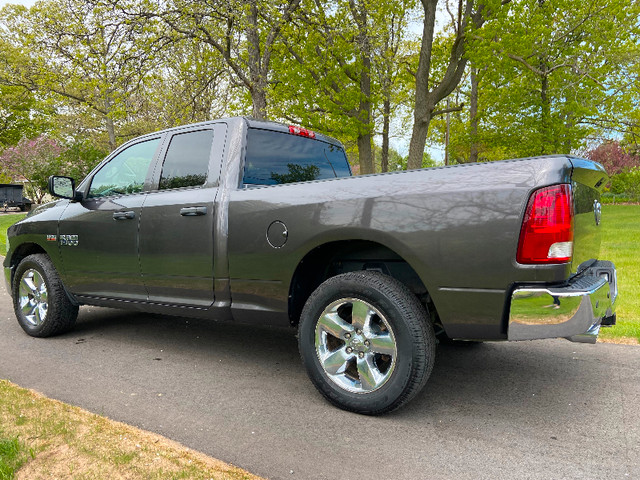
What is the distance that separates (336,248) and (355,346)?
659mm

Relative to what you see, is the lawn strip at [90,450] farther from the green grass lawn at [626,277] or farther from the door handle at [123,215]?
the green grass lawn at [626,277]

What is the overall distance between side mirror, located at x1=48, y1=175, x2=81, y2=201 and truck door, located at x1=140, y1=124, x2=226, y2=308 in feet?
3.24

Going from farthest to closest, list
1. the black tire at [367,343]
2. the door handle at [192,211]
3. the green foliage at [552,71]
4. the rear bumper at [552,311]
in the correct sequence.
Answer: the green foliage at [552,71], the door handle at [192,211], the black tire at [367,343], the rear bumper at [552,311]

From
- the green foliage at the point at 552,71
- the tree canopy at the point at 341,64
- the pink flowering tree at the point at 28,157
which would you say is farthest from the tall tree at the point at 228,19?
the pink flowering tree at the point at 28,157

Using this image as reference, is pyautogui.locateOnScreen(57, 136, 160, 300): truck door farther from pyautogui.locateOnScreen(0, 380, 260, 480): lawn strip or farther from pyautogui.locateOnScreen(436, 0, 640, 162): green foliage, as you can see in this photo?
pyautogui.locateOnScreen(436, 0, 640, 162): green foliage

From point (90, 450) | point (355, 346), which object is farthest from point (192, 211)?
point (90, 450)

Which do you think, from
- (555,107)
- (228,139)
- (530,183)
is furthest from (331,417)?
(555,107)

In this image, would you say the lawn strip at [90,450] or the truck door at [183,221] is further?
the truck door at [183,221]

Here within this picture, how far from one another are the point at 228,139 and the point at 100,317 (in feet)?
10.5

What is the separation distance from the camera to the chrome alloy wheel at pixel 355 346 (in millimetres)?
2918

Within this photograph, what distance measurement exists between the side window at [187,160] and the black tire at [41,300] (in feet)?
5.47

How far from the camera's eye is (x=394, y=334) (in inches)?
111

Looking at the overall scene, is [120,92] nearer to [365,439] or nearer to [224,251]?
[224,251]

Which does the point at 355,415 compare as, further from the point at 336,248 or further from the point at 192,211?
the point at 192,211
